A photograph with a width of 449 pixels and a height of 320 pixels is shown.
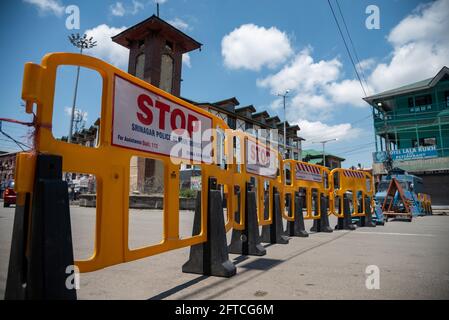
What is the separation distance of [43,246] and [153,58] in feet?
87.2

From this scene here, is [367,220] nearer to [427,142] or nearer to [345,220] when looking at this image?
[345,220]

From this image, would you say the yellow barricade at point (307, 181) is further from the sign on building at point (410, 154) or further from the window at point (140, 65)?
the window at point (140, 65)

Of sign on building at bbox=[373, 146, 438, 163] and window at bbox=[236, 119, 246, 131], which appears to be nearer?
sign on building at bbox=[373, 146, 438, 163]

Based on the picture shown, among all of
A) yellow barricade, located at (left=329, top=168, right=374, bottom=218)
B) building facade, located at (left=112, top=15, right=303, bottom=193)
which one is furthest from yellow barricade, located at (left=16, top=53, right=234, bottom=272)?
building facade, located at (left=112, top=15, right=303, bottom=193)

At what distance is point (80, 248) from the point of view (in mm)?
5508

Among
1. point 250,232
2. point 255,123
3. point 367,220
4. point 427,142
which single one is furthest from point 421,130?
point 250,232

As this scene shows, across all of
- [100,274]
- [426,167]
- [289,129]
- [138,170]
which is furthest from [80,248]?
[289,129]

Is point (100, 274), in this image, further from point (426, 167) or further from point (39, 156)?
point (426, 167)

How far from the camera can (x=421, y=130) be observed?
2825cm

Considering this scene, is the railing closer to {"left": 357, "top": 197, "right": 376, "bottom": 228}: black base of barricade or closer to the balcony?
the balcony

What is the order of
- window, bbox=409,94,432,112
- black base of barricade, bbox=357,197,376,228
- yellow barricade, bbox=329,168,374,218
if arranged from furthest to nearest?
1. window, bbox=409,94,432,112
2. black base of barricade, bbox=357,197,376,228
3. yellow barricade, bbox=329,168,374,218

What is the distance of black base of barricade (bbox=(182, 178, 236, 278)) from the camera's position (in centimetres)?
374

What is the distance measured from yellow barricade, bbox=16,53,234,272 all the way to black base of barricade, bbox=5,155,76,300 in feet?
0.30
